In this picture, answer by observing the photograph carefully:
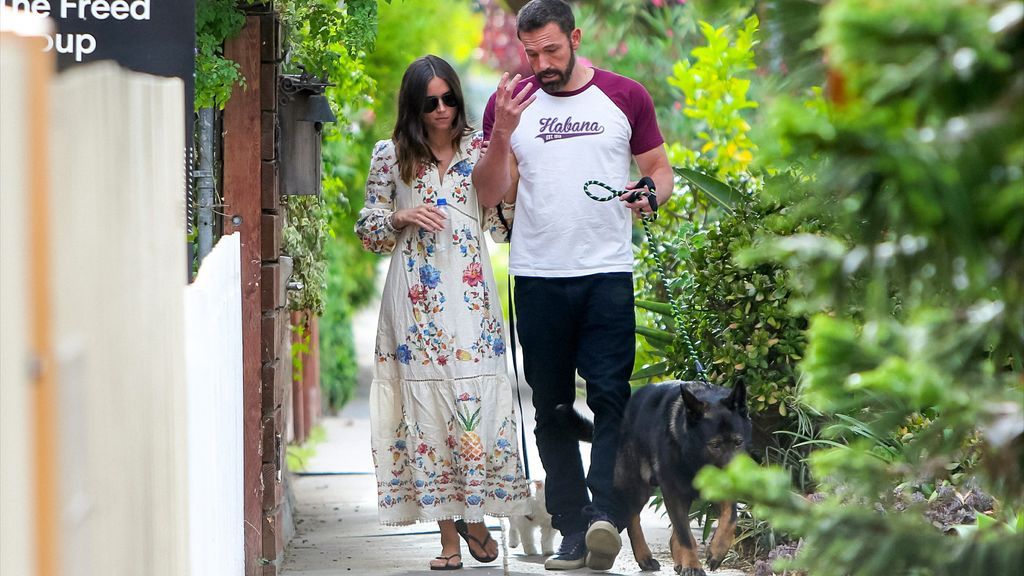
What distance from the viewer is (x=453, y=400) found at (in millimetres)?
4961

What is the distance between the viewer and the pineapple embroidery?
4.96m

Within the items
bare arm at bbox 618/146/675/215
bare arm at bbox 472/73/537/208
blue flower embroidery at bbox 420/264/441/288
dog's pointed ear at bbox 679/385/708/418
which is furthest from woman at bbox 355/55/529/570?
dog's pointed ear at bbox 679/385/708/418

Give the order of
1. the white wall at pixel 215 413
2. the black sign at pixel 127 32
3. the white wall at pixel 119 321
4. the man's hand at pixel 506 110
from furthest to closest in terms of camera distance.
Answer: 1. the man's hand at pixel 506 110
2. the black sign at pixel 127 32
3. the white wall at pixel 215 413
4. the white wall at pixel 119 321

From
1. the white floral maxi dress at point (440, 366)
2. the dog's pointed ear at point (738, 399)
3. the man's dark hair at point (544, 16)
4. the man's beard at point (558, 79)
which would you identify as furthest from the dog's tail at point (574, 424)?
the man's dark hair at point (544, 16)

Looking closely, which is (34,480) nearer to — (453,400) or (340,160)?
(453,400)

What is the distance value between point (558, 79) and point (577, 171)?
1.11ft

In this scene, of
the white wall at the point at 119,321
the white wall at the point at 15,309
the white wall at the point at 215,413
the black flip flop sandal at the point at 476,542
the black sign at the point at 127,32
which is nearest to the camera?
the white wall at the point at 15,309

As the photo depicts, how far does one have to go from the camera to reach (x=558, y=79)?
4883 millimetres

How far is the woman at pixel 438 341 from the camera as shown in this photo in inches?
195

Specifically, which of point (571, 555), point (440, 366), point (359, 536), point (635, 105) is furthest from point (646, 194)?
point (359, 536)

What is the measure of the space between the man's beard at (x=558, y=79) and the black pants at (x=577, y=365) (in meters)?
0.69

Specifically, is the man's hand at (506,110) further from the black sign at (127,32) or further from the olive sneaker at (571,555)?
the olive sneaker at (571,555)

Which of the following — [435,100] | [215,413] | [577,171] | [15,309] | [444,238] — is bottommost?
[215,413]

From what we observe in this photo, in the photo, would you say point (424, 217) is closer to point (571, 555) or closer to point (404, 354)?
point (404, 354)
